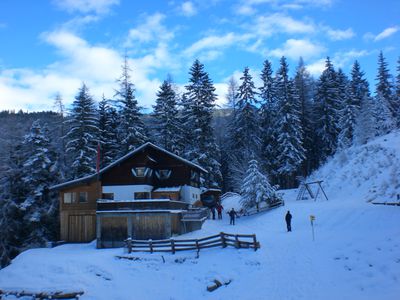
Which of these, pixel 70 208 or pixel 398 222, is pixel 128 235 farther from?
pixel 398 222

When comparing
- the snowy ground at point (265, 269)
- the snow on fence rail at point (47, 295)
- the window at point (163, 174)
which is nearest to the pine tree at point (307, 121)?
the window at point (163, 174)

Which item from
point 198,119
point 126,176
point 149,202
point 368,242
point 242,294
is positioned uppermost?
point 198,119

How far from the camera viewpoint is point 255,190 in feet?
145

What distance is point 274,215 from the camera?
4053 cm

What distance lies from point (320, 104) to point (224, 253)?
42590 millimetres

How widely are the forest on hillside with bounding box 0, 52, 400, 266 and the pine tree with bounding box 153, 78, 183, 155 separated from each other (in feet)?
0.46

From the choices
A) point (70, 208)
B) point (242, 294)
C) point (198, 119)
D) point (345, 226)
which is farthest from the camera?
point (198, 119)

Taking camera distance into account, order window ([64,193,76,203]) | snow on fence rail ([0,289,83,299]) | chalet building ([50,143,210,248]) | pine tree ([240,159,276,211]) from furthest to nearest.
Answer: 1. pine tree ([240,159,276,211])
2. window ([64,193,76,203])
3. chalet building ([50,143,210,248])
4. snow on fence rail ([0,289,83,299])

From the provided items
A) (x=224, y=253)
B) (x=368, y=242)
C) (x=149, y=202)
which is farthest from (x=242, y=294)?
(x=149, y=202)

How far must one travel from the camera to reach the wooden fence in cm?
2691

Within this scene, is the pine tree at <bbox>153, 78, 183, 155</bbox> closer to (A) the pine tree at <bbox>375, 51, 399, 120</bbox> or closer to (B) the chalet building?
(B) the chalet building

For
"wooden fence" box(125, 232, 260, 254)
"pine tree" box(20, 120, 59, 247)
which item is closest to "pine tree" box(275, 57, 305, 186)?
"wooden fence" box(125, 232, 260, 254)

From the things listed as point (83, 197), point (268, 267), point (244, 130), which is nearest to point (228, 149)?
point (244, 130)

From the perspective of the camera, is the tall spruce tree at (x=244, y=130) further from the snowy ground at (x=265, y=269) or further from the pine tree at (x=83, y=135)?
the snowy ground at (x=265, y=269)
